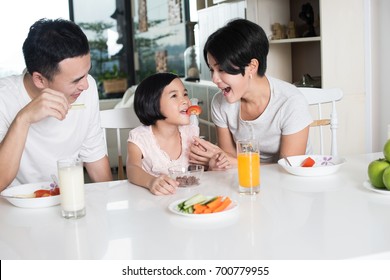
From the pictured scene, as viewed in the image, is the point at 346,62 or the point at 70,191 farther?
the point at 346,62

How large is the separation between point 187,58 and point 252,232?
4574 millimetres

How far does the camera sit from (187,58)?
5.62 metres

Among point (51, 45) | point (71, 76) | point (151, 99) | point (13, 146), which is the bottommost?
point (13, 146)

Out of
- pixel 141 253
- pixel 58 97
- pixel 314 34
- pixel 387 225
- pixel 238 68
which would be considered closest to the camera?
pixel 141 253

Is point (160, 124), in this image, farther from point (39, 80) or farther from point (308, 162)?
point (308, 162)

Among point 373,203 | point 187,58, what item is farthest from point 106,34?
point 373,203

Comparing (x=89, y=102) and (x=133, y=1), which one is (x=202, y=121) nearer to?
(x=89, y=102)

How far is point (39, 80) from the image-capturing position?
6.16 feet

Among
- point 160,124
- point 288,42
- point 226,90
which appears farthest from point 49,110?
point 288,42

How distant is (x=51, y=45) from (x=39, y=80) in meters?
0.14

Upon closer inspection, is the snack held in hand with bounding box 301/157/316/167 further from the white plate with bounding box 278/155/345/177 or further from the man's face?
the man's face

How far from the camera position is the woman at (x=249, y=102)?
79.9 inches

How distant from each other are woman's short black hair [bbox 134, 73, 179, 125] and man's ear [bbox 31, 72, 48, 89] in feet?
1.40

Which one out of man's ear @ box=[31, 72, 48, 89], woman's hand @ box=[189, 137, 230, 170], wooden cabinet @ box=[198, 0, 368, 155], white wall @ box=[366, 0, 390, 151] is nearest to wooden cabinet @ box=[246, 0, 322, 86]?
wooden cabinet @ box=[198, 0, 368, 155]
